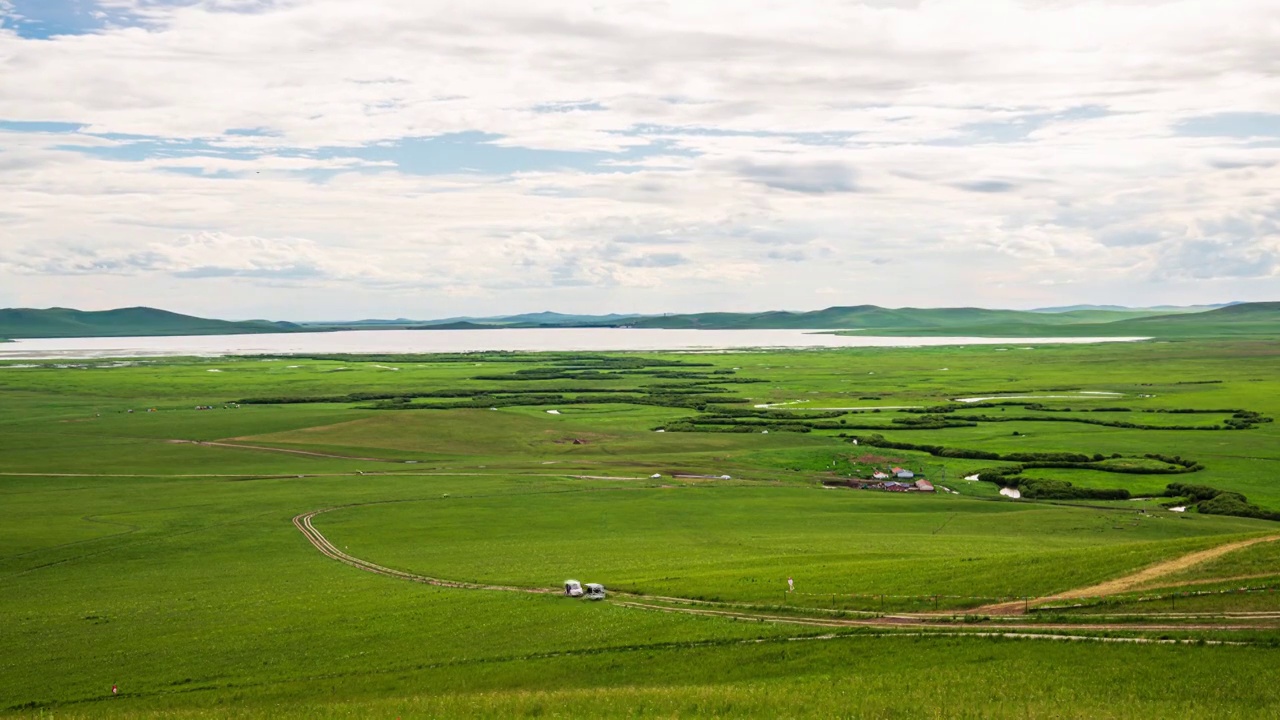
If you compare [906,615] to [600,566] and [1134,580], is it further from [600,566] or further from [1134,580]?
[600,566]

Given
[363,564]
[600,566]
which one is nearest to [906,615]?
[600,566]

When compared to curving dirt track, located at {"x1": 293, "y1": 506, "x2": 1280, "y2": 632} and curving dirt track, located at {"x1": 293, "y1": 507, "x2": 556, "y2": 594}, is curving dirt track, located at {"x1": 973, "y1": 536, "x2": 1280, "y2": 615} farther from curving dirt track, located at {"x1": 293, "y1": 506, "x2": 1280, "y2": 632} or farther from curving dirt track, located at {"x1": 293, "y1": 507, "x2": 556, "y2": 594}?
curving dirt track, located at {"x1": 293, "y1": 507, "x2": 556, "y2": 594}

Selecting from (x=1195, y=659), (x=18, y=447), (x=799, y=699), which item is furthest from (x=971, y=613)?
(x=18, y=447)

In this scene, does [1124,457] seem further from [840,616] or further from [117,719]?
[117,719]

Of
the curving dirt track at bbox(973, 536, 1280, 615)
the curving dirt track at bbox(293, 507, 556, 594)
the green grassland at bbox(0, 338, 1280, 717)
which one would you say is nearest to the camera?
the green grassland at bbox(0, 338, 1280, 717)

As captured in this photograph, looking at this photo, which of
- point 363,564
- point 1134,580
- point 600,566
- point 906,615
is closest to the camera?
point 906,615

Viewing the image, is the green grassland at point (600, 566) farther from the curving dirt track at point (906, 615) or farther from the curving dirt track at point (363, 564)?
the curving dirt track at point (363, 564)

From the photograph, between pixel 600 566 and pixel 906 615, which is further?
pixel 600 566

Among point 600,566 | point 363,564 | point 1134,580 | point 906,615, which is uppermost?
point 1134,580


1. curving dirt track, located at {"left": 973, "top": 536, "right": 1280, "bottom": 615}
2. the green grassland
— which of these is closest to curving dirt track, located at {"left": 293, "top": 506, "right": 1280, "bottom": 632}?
curving dirt track, located at {"left": 973, "top": 536, "right": 1280, "bottom": 615}
